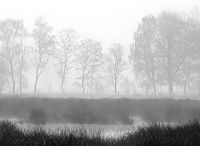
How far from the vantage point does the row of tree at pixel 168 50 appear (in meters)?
38.5

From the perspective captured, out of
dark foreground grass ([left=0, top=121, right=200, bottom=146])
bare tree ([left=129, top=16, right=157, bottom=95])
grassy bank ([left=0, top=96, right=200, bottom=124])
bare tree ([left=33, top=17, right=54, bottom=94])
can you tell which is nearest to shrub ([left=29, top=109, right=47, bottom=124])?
grassy bank ([left=0, top=96, right=200, bottom=124])

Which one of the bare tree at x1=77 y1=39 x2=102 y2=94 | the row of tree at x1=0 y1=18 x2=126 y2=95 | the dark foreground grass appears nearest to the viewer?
the dark foreground grass

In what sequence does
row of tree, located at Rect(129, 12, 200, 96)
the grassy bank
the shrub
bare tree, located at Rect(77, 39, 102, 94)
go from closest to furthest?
1. the shrub
2. the grassy bank
3. row of tree, located at Rect(129, 12, 200, 96)
4. bare tree, located at Rect(77, 39, 102, 94)

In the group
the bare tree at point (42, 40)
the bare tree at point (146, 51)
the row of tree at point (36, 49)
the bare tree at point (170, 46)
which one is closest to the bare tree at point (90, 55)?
the row of tree at point (36, 49)

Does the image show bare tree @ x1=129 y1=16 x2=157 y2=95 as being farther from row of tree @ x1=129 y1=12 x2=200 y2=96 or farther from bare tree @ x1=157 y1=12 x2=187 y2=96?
bare tree @ x1=157 y1=12 x2=187 y2=96

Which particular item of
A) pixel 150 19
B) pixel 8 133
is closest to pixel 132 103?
pixel 8 133

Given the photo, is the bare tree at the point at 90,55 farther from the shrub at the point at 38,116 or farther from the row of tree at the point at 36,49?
the shrub at the point at 38,116

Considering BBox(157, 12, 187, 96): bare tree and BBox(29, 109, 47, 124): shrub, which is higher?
BBox(157, 12, 187, 96): bare tree

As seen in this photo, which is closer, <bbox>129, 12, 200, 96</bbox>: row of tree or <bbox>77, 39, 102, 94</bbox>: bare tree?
<bbox>129, 12, 200, 96</bbox>: row of tree

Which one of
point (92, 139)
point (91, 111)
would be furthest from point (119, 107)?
point (92, 139)

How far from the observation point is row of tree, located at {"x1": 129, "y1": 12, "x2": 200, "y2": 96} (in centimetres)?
3847

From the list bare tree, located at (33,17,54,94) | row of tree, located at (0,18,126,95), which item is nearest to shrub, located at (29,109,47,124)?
row of tree, located at (0,18,126,95)

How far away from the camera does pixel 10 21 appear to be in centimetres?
3984

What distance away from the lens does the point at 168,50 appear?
3875cm
